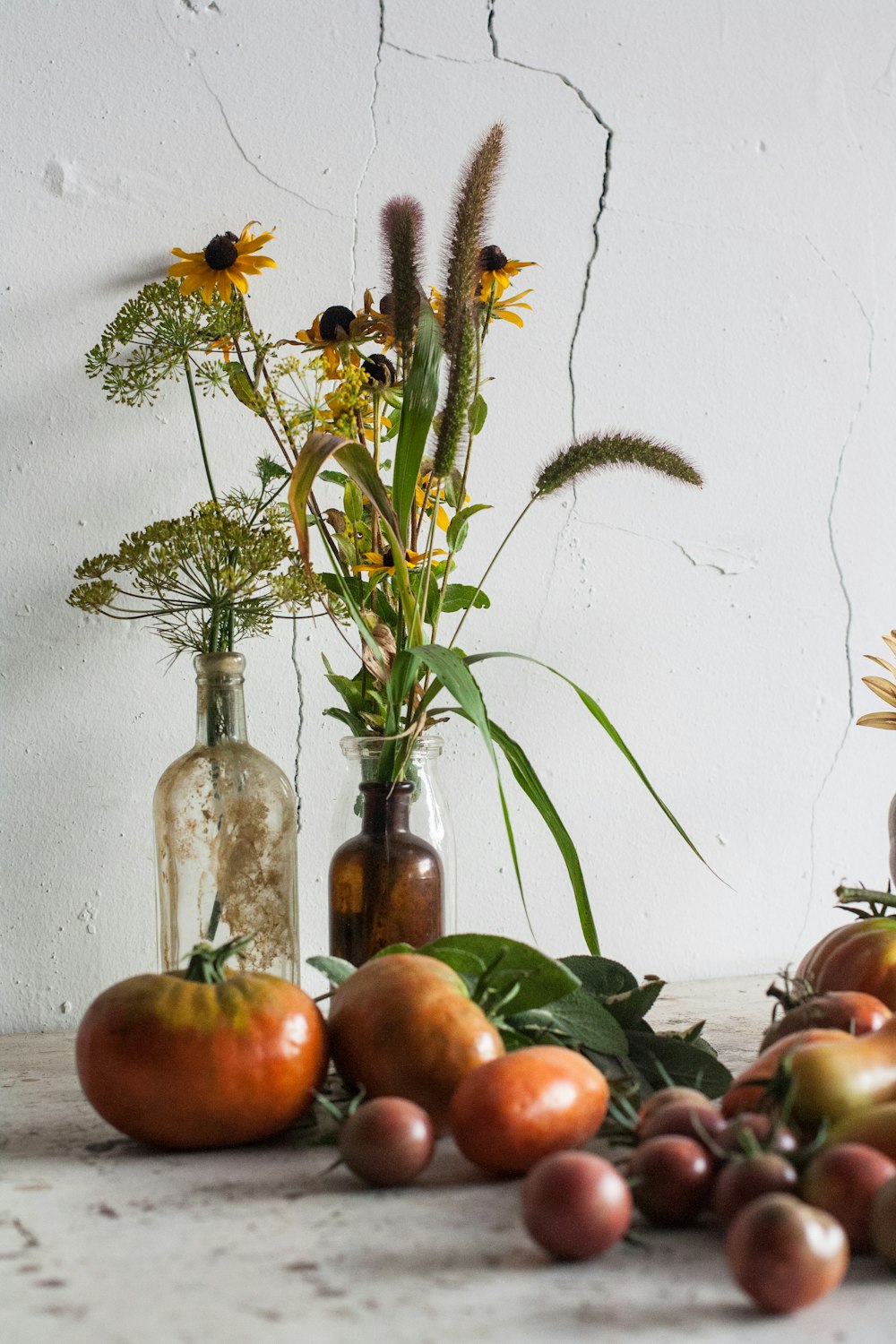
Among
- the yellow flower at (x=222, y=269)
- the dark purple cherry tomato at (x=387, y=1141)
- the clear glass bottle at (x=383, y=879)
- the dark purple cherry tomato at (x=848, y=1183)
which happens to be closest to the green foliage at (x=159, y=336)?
the yellow flower at (x=222, y=269)

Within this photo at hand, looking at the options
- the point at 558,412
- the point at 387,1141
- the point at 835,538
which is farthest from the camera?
the point at 835,538

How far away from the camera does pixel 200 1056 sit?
56 centimetres

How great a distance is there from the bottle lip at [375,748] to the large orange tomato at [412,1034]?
26cm

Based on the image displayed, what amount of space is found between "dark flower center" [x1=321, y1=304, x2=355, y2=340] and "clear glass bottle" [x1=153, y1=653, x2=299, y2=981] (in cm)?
26

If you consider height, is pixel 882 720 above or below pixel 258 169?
below

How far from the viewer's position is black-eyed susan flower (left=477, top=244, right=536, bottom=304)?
910 mm

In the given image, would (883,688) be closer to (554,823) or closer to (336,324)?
(554,823)

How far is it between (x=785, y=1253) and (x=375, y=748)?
50 cm

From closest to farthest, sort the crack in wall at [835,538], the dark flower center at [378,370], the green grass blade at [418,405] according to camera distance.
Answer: the green grass blade at [418,405] → the dark flower center at [378,370] → the crack in wall at [835,538]

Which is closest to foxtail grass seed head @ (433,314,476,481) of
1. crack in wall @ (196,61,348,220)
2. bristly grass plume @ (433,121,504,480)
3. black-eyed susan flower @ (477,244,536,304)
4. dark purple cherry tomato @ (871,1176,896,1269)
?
bristly grass plume @ (433,121,504,480)

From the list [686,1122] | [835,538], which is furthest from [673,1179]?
[835,538]

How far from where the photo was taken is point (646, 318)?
1169 mm

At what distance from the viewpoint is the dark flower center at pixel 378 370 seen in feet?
2.91

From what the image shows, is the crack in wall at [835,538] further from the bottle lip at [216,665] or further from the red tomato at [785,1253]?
the red tomato at [785,1253]
